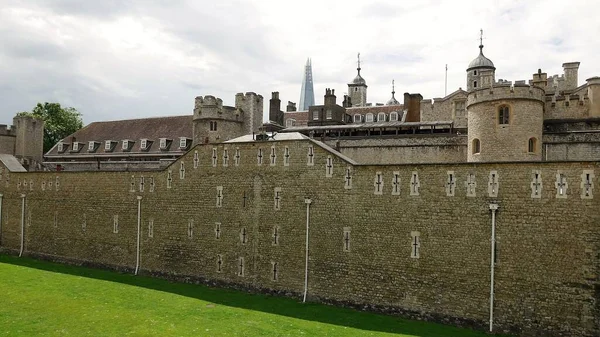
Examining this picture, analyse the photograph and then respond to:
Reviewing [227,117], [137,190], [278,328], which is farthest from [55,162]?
[278,328]

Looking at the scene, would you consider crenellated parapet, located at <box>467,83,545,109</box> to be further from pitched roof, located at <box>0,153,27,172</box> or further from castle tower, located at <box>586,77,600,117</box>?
pitched roof, located at <box>0,153,27,172</box>

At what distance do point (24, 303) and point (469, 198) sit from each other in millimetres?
19868

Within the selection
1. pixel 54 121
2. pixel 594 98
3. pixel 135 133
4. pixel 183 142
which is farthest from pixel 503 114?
pixel 54 121

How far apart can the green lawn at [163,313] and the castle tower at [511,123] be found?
36.8 ft

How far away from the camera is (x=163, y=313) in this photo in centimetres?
2222

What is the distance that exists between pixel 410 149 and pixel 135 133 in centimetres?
2951

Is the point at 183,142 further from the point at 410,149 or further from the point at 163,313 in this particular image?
the point at 163,313

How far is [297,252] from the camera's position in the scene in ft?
84.3

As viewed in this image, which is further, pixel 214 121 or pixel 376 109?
pixel 376 109

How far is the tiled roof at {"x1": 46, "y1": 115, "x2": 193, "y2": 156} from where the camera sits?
48.8 m

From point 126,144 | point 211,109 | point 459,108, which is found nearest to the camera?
point 459,108

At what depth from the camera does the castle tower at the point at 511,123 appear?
2753 centimetres

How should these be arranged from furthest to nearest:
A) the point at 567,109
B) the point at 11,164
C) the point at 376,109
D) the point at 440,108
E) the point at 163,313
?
the point at 376,109 → the point at 440,108 → the point at 11,164 → the point at 567,109 → the point at 163,313

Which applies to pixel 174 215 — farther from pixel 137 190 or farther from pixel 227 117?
pixel 227 117
